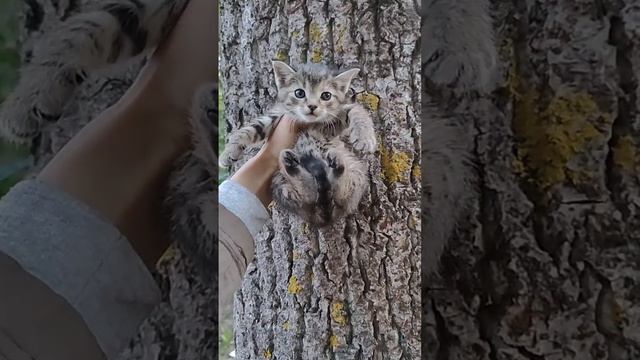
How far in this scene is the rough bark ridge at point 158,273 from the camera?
630 millimetres

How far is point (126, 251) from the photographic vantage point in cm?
67

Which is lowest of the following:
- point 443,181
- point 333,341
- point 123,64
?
point 333,341

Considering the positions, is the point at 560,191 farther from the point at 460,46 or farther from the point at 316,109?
the point at 316,109

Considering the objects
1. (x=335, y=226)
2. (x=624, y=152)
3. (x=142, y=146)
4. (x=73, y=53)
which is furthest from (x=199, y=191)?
(x=624, y=152)

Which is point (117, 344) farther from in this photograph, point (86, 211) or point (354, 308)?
point (354, 308)

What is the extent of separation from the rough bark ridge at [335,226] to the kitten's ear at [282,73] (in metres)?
0.01

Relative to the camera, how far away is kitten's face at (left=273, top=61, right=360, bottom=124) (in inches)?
38.0

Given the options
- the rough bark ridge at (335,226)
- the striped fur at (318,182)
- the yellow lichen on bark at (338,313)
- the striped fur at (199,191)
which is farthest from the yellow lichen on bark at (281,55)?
the yellow lichen on bark at (338,313)

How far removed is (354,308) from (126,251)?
1.38 feet

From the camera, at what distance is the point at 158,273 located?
691 millimetres

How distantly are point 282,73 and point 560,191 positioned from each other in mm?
485

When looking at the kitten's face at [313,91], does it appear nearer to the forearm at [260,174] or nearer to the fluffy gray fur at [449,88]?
the forearm at [260,174]

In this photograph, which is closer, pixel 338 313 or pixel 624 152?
pixel 624 152

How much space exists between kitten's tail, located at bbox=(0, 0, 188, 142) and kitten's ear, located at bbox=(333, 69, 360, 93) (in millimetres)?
332
